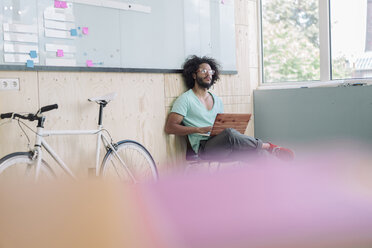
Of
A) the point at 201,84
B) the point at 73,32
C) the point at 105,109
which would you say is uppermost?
the point at 73,32

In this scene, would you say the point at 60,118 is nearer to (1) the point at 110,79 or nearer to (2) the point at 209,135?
(1) the point at 110,79

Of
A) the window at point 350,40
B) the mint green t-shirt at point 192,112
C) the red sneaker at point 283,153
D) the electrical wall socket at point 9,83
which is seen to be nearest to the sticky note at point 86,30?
Result: the electrical wall socket at point 9,83

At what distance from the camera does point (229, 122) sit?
9.02 ft

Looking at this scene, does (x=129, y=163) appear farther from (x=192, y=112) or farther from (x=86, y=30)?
(x=86, y=30)

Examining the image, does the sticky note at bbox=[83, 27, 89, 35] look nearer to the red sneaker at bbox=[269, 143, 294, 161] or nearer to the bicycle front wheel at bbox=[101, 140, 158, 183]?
the bicycle front wheel at bbox=[101, 140, 158, 183]

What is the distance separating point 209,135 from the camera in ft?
9.64

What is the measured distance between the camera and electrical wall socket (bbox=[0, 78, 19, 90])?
2.20m

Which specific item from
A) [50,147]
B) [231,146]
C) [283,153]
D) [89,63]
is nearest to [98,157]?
[50,147]

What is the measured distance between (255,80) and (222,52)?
0.57 m

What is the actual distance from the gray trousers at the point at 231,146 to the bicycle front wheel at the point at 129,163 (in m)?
0.43

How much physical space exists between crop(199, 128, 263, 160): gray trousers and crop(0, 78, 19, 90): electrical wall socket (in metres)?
1.30

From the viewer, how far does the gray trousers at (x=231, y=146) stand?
8.89 ft

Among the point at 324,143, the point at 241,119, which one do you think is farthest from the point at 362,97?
the point at 241,119

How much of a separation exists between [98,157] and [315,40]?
2.20m
